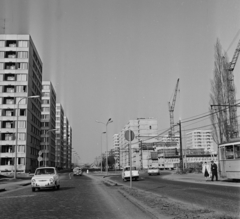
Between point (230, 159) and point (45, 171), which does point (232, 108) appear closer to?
point (230, 159)

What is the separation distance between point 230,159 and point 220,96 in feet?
43.3

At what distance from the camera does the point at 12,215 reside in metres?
9.05

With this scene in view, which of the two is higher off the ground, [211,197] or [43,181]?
[43,181]

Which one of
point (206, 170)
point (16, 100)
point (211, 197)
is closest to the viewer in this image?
point (211, 197)

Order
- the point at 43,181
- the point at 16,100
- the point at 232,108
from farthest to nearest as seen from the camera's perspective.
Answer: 1. the point at 16,100
2. the point at 232,108
3. the point at 43,181

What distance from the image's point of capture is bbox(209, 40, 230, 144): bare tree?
36.1 m

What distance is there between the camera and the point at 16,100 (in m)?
74.2

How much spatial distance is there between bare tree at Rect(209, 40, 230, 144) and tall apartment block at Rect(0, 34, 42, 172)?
160 ft

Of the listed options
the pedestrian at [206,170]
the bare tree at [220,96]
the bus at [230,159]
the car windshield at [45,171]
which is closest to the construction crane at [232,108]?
the bare tree at [220,96]

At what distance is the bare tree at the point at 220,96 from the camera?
3606 cm

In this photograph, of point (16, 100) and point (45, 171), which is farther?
point (16, 100)

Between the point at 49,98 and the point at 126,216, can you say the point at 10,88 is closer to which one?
the point at 49,98

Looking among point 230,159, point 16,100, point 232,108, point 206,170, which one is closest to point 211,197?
point 230,159

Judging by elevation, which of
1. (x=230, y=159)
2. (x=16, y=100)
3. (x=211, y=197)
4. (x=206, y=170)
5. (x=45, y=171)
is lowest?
(x=211, y=197)
